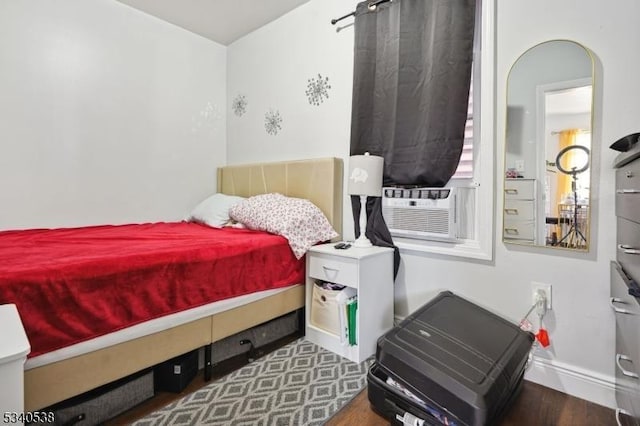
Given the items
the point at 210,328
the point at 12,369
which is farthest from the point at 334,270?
the point at 12,369

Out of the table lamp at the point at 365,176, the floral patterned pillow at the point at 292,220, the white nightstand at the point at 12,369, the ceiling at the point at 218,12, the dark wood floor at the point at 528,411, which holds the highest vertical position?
A: the ceiling at the point at 218,12

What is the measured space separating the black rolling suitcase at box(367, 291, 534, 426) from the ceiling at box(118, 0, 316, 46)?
8.45ft

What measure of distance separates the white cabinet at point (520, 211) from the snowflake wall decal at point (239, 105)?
2.43 metres

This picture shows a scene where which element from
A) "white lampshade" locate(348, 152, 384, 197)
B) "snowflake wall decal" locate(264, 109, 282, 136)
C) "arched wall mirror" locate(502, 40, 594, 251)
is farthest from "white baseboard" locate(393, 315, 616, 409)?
"snowflake wall decal" locate(264, 109, 282, 136)

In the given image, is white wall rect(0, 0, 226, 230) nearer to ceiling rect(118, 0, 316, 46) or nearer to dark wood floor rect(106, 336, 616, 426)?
ceiling rect(118, 0, 316, 46)

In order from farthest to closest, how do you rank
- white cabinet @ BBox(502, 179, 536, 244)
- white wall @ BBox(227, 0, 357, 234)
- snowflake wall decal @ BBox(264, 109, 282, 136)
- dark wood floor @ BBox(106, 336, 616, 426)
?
1. snowflake wall decal @ BBox(264, 109, 282, 136)
2. white wall @ BBox(227, 0, 357, 234)
3. white cabinet @ BBox(502, 179, 536, 244)
4. dark wood floor @ BBox(106, 336, 616, 426)

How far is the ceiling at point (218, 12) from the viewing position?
2609 mm

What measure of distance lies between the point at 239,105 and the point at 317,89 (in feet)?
3.35

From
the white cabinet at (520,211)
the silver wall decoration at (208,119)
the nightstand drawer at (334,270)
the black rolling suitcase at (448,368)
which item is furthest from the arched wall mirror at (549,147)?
the silver wall decoration at (208,119)

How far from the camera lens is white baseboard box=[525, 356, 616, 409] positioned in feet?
4.61

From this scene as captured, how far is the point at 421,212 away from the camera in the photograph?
6.26 feet

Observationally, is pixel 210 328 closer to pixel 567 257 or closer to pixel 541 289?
pixel 541 289

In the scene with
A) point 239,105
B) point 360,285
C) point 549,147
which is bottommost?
point 360,285

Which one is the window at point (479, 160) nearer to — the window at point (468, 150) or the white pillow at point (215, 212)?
the window at point (468, 150)
